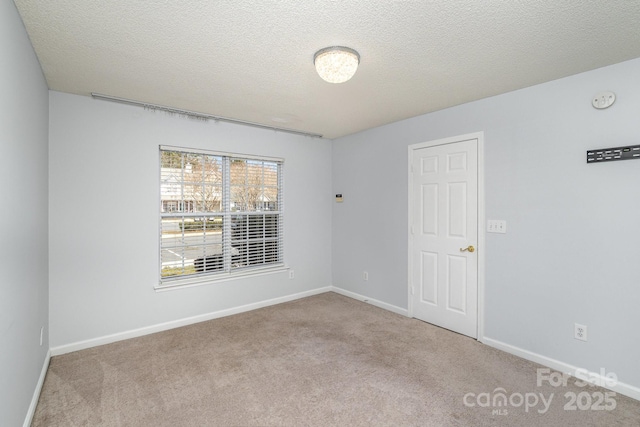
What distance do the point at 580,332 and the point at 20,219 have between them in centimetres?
410

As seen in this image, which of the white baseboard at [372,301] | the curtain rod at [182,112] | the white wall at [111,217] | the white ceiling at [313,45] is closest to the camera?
the white ceiling at [313,45]

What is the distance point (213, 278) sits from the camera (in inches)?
150

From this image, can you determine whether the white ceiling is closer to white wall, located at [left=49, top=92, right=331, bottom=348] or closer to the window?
white wall, located at [left=49, top=92, right=331, bottom=348]

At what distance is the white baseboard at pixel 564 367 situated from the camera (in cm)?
224

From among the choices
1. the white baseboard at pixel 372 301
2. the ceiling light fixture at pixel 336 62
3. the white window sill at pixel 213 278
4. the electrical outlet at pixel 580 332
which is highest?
the ceiling light fixture at pixel 336 62

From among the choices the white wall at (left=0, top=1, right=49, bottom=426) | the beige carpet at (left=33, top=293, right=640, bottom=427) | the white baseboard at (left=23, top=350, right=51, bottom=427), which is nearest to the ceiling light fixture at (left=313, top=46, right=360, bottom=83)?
the white wall at (left=0, top=1, right=49, bottom=426)

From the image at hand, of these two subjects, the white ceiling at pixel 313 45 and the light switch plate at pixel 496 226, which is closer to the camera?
the white ceiling at pixel 313 45

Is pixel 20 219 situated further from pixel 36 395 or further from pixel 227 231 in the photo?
pixel 227 231

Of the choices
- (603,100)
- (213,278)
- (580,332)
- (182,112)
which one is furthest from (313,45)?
(580,332)

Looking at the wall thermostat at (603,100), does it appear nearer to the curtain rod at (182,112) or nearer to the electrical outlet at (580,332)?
the electrical outlet at (580,332)

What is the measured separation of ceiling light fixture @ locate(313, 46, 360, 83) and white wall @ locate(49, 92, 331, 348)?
2090mm

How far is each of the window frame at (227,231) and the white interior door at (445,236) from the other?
186cm

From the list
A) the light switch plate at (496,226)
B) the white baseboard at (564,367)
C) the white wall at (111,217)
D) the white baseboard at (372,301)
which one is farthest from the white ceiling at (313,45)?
the white baseboard at (372,301)

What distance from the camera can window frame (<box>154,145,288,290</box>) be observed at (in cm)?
346
